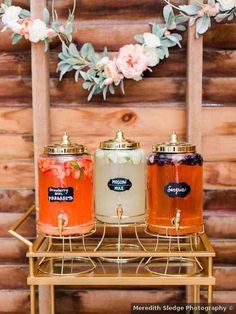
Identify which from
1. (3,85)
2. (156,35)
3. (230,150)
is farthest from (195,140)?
(3,85)

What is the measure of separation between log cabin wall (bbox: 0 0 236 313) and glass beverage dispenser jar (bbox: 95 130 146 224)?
0.78ft

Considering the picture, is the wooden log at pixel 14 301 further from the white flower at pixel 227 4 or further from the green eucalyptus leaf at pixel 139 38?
the white flower at pixel 227 4

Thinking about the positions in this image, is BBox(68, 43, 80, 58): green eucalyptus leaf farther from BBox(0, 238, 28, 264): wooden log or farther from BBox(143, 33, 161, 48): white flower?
BBox(0, 238, 28, 264): wooden log

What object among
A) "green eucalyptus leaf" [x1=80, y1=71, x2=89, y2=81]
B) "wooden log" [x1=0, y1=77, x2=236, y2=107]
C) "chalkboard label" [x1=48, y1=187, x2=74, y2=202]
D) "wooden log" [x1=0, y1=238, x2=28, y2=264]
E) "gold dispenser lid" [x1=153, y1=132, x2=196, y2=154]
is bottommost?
"wooden log" [x1=0, y1=238, x2=28, y2=264]

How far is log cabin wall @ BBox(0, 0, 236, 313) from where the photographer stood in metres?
1.52

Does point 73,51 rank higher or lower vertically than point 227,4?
lower

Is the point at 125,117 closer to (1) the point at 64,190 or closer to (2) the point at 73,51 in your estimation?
(2) the point at 73,51

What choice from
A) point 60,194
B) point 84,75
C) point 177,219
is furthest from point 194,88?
point 60,194

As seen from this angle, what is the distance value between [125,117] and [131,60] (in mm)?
200

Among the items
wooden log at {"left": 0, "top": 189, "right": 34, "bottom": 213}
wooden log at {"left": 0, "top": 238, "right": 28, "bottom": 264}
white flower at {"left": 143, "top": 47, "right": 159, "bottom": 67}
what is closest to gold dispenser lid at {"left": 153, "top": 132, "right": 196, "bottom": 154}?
white flower at {"left": 143, "top": 47, "right": 159, "bottom": 67}

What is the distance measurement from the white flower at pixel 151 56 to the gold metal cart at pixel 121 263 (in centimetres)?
56

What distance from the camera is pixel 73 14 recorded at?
1.51 meters

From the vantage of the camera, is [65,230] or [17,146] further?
[17,146]

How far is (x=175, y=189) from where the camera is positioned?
1238 millimetres
